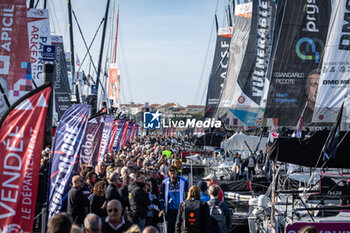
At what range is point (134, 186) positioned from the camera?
8477 mm

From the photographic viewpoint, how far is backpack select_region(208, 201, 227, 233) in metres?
7.55

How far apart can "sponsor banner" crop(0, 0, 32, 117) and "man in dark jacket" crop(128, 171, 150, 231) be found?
3.40 meters

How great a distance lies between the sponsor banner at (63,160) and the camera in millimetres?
7465

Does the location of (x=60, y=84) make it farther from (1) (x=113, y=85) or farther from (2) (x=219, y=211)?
(2) (x=219, y=211)

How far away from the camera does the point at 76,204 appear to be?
299 inches

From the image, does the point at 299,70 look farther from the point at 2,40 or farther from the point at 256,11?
the point at 256,11

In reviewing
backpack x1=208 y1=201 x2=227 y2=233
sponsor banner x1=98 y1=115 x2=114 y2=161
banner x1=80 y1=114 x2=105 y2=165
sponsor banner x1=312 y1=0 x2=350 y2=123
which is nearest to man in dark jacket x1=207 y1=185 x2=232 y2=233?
backpack x1=208 y1=201 x2=227 y2=233

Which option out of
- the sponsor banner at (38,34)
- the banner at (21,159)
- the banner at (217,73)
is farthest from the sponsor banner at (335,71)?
the banner at (217,73)

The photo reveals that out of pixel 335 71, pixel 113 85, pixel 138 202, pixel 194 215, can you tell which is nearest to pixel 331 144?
pixel 194 215

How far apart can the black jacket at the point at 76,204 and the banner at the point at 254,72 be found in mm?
19963

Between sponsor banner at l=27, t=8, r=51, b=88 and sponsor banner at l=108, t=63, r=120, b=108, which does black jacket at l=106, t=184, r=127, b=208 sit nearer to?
sponsor banner at l=27, t=8, r=51, b=88

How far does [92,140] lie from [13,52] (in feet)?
13.4

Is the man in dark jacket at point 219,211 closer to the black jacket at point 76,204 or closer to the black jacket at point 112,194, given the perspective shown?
the black jacket at point 112,194

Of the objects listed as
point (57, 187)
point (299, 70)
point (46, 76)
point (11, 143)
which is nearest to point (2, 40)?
point (46, 76)
